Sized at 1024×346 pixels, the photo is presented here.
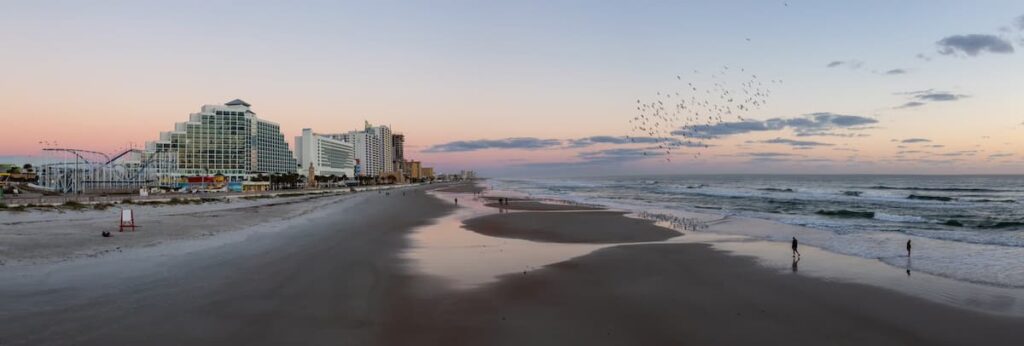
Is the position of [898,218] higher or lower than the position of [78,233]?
lower

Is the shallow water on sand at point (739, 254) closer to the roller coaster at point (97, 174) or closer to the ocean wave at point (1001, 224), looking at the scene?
the ocean wave at point (1001, 224)

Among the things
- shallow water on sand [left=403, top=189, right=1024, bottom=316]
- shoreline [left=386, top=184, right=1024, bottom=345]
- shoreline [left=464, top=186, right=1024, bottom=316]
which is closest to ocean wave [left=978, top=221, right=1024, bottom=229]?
shoreline [left=464, top=186, right=1024, bottom=316]

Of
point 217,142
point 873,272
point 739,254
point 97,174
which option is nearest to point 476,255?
point 739,254

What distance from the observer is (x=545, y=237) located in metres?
26.9

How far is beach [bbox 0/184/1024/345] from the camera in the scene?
32.4ft

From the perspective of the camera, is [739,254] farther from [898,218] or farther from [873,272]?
[898,218]

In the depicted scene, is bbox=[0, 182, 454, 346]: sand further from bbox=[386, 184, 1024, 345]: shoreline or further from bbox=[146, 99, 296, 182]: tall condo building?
bbox=[146, 99, 296, 182]: tall condo building

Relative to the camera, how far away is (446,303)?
12.4m

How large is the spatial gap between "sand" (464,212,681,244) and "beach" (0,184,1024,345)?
6.41 metres

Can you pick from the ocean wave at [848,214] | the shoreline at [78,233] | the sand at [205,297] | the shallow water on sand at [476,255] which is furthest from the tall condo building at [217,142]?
the ocean wave at [848,214]

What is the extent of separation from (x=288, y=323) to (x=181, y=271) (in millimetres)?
7282

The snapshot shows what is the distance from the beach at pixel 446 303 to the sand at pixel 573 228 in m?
6.41

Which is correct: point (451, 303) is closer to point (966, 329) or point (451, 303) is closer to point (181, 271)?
point (181, 271)

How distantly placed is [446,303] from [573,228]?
19.9m
